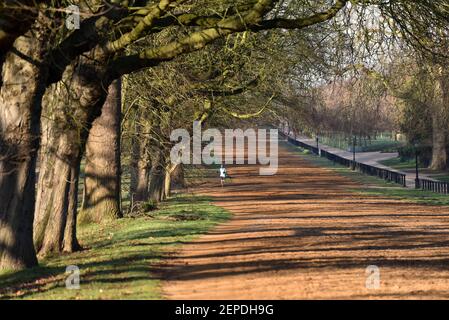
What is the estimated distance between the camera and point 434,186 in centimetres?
5297

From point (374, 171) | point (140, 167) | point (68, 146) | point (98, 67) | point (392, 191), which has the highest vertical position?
point (98, 67)

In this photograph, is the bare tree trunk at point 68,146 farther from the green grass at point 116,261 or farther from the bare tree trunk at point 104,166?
the bare tree trunk at point 104,166

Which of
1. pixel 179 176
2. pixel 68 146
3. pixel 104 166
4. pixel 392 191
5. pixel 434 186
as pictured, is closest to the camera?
pixel 68 146

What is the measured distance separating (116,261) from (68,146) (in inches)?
133

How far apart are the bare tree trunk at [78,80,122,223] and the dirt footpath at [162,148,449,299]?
3.54 meters

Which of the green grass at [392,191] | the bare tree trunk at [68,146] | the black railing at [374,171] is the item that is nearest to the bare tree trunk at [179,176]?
the green grass at [392,191]

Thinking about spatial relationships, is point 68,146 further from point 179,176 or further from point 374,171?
point 374,171

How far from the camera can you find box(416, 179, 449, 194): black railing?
164 ft

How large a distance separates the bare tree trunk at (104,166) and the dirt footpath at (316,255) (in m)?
3.54

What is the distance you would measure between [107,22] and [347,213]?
17702 mm

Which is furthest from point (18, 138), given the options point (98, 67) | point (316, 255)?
point (316, 255)

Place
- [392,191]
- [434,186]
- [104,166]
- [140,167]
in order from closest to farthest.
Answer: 1. [104,166]
2. [140,167]
3. [392,191]
4. [434,186]

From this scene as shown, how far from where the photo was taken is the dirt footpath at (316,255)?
14156mm
